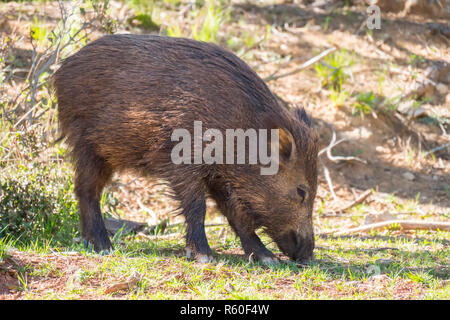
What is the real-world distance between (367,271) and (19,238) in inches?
112

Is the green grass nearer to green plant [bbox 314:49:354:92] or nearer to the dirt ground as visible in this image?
the dirt ground

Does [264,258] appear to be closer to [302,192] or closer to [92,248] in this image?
[302,192]

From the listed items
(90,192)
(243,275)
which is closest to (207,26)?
(90,192)

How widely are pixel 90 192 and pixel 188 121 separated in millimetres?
1125

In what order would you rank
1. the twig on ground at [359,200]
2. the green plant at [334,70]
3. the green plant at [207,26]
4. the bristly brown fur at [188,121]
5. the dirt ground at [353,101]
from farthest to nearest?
the green plant at [334,70]
the green plant at [207,26]
the dirt ground at [353,101]
the twig on ground at [359,200]
the bristly brown fur at [188,121]

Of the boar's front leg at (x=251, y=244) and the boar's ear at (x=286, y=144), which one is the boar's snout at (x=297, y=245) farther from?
the boar's ear at (x=286, y=144)

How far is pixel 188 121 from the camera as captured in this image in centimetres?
457

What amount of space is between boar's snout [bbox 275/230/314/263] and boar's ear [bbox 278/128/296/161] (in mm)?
598

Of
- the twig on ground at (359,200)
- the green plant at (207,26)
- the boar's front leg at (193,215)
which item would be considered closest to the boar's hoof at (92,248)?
the boar's front leg at (193,215)

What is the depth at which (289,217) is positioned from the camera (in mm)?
4734

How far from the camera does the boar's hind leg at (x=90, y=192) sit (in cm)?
496

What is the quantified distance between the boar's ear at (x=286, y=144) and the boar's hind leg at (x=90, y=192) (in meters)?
1.47

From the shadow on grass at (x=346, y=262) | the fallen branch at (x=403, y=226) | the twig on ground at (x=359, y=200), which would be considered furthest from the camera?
the twig on ground at (x=359, y=200)

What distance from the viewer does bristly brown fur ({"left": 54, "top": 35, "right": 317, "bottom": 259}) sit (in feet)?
15.2
